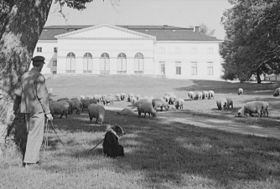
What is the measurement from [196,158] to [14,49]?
429 centimetres

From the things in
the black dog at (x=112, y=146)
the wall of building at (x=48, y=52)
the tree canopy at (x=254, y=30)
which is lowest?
the black dog at (x=112, y=146)

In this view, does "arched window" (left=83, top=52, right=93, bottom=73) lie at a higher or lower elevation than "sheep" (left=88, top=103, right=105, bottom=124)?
higher

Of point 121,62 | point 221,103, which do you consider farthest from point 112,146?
point 121,62

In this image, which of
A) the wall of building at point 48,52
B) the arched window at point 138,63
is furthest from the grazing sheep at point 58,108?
the wall of building at point 48,52

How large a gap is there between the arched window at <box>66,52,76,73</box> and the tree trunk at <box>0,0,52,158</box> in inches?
2957

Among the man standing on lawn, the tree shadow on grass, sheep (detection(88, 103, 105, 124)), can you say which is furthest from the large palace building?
the man standing on lawn

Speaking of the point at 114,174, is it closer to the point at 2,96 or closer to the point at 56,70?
the point at 2,96

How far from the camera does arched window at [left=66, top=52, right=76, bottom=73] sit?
81.5 m

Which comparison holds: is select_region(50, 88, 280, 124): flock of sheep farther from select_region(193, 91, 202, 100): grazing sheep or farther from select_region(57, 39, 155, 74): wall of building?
select_region(57, 39, 155, 74): wall of building

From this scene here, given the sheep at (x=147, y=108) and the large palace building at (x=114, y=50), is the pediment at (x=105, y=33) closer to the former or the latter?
the large palace building at (x=114, y=50)

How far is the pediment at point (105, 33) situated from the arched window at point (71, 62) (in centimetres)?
425

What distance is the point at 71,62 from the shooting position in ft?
269

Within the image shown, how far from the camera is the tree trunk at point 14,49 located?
23.3 feet

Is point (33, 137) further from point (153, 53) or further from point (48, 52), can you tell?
point (48, 52)
